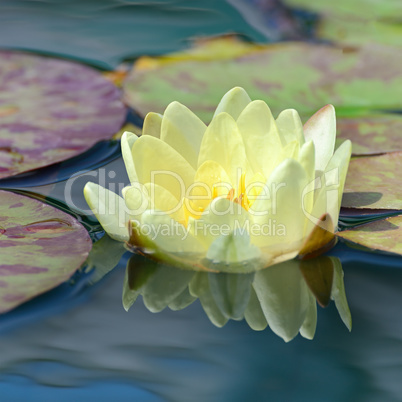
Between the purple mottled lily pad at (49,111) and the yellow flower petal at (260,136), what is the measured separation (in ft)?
2.26

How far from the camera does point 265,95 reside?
87.4 inches

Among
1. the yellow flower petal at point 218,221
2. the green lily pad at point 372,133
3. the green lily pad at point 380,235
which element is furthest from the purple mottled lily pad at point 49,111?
the green lily pad at point 380,235

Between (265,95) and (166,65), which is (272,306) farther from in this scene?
(166,65)

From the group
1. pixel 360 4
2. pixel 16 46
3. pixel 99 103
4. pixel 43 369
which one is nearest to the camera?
pixel 43 369

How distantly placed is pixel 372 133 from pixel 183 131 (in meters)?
0.79

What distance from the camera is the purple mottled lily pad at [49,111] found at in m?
1.84

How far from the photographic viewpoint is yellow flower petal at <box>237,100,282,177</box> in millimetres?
1401

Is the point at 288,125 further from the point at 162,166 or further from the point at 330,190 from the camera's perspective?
the point at 162,166

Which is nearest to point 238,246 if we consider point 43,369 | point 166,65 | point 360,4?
point 43,369

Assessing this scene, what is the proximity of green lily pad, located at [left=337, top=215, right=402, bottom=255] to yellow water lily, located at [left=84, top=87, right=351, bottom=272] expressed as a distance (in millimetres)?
88

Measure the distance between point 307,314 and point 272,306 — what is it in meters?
0.08

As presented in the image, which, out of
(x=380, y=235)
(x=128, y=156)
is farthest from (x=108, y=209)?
(x=380, y=235)

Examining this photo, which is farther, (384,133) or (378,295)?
(384,133)

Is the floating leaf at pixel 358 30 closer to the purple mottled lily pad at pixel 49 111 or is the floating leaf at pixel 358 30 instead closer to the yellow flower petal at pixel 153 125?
the purple mottled lily pad at pixel 49 111
